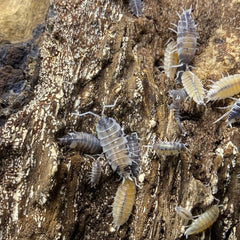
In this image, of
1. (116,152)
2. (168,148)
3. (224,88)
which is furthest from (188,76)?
(116,152)

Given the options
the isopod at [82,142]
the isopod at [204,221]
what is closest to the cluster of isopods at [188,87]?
the isopod at [204,221]

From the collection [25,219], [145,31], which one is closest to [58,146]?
[25,219]

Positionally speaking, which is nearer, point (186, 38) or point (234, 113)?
point (234, 113)

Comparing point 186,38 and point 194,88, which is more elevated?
point 186,38

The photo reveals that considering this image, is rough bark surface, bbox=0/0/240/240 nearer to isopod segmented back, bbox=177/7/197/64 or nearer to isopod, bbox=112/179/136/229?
isopod, bbox=112/179/136/229

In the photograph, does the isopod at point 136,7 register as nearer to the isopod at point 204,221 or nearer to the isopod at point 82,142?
the isopod at point 82,142

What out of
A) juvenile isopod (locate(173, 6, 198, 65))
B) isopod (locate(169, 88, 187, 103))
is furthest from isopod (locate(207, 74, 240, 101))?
juvenile isopod (locate(173, 6, 198, 65))

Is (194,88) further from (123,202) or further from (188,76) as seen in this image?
(123,202)
